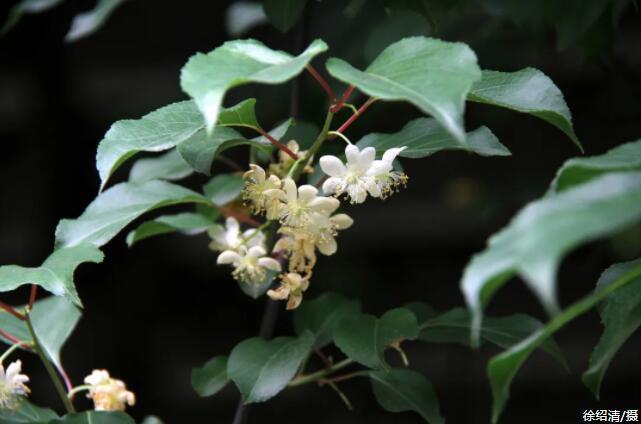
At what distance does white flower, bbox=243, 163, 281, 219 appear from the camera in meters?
0.71

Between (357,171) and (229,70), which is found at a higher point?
(229,70)

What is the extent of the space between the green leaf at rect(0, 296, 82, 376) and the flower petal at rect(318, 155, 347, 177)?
1.12ft

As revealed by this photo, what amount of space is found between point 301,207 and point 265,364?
6.1 inches

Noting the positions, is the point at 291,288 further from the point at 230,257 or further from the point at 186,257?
the point at 186,257

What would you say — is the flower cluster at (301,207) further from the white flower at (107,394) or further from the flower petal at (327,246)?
the white flower at (107,394)

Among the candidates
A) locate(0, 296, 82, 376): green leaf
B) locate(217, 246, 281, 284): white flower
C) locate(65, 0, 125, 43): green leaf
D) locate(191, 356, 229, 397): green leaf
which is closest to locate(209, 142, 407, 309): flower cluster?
locate(217, 246, 281, 284): white flower

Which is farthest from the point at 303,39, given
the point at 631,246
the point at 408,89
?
the point at 631,246

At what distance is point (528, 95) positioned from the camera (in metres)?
0.65

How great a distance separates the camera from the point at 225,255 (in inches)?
31.2

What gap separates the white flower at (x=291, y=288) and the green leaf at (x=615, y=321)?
0.25 metres

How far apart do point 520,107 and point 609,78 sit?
2.53 ft

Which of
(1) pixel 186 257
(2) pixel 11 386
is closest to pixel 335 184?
(2) pixel 11 386

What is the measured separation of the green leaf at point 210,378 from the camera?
0.84 meters

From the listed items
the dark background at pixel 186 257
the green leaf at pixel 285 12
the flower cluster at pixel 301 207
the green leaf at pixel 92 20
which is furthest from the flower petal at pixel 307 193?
the dark background at pixel 186 257
